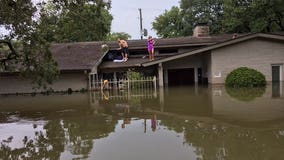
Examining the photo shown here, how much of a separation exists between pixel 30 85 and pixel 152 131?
19457 mm

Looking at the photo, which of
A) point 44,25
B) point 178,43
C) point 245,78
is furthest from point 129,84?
point 44,25

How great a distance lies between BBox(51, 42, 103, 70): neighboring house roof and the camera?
2795 centimetres

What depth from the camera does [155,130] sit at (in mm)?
11570

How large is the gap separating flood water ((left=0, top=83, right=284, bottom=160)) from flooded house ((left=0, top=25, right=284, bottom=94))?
887 cm

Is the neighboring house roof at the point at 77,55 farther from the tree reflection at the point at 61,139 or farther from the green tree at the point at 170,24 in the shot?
the green tree at the point at 170,24

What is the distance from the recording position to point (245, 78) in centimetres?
2458

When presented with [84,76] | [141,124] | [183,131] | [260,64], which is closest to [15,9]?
[141,124]

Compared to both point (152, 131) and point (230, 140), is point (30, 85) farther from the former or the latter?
point (230, 140)

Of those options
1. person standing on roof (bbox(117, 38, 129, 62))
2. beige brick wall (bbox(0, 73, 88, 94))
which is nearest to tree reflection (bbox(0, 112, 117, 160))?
beige brick wall (bbox(0, 73, 88, 94))

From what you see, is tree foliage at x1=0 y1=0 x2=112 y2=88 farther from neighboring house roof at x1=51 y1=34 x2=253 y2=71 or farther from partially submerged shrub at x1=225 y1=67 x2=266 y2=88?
partially submerged shrub at x1=225 y1=67 x2=266 y2=88

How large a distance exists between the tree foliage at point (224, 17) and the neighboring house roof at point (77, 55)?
46.8ft

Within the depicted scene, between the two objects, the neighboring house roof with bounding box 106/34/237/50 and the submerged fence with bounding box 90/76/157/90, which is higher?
the neighboring house roof with bounding box 106/34/237/50

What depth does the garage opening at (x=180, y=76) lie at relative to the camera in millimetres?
30922

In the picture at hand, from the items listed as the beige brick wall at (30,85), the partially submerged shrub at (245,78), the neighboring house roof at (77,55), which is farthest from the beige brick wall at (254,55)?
the beige brick wall at (30,85)
